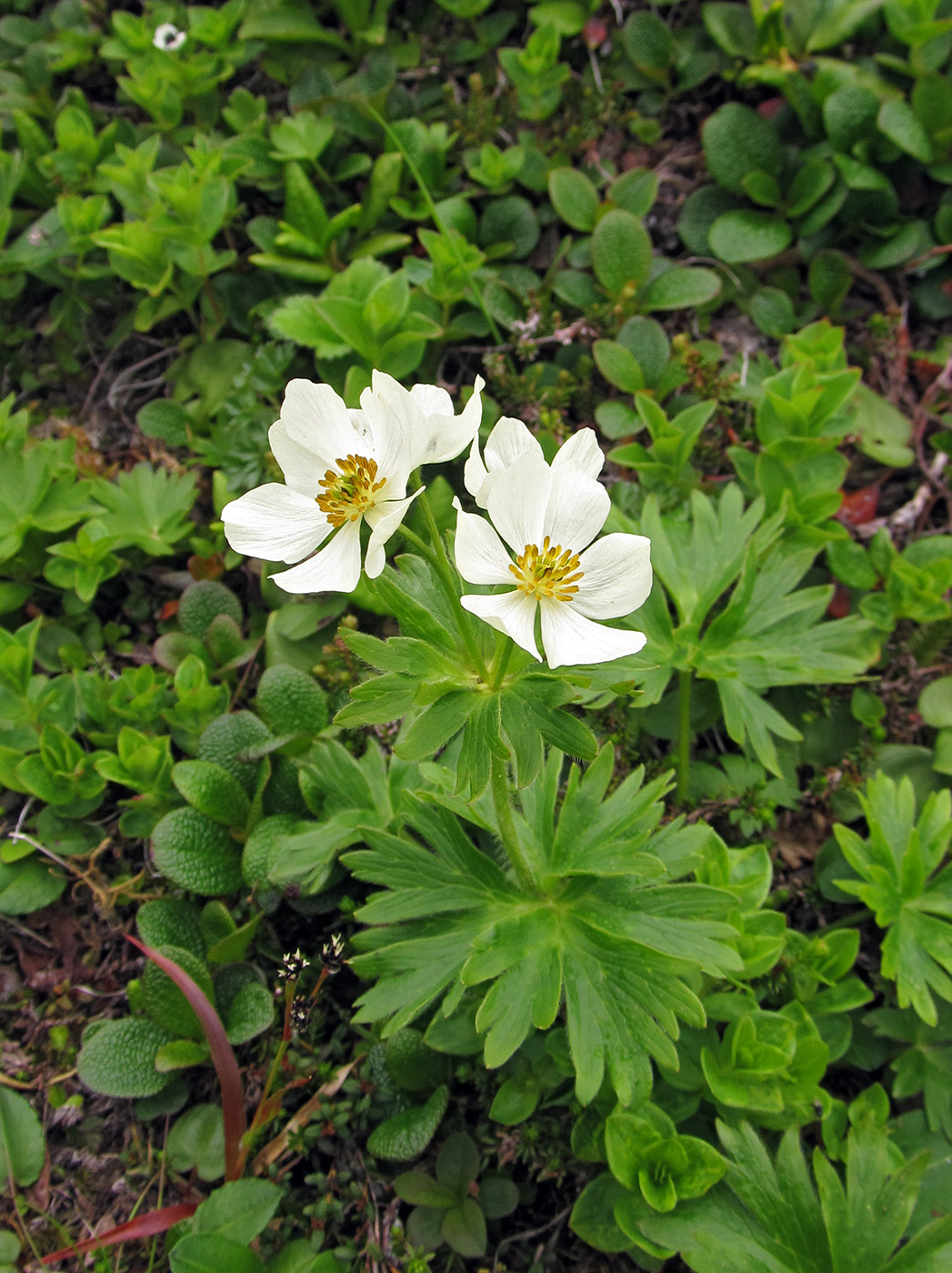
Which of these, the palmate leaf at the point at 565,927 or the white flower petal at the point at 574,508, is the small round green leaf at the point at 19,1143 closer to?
the palmate leaf at the point at 565,927

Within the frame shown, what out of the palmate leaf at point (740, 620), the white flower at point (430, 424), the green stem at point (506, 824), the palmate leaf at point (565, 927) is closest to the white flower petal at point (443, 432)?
the white flower at point (430, 424)

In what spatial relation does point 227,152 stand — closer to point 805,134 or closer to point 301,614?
point 301,614

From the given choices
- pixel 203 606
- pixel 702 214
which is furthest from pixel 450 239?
pixel 203 606

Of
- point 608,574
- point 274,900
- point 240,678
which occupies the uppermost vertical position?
point 608,574

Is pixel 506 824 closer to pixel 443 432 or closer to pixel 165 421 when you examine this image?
pixel 443 432

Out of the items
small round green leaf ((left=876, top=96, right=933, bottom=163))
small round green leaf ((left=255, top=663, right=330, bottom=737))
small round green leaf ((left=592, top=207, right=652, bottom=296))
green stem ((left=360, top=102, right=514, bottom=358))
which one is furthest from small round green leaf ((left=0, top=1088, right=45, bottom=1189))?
small round green leaf ((left=876, top=96, right=933, bottom=163))

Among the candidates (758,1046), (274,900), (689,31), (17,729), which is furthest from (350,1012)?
(689,31)

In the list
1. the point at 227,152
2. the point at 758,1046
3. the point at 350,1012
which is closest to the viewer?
the point at 758,1046
